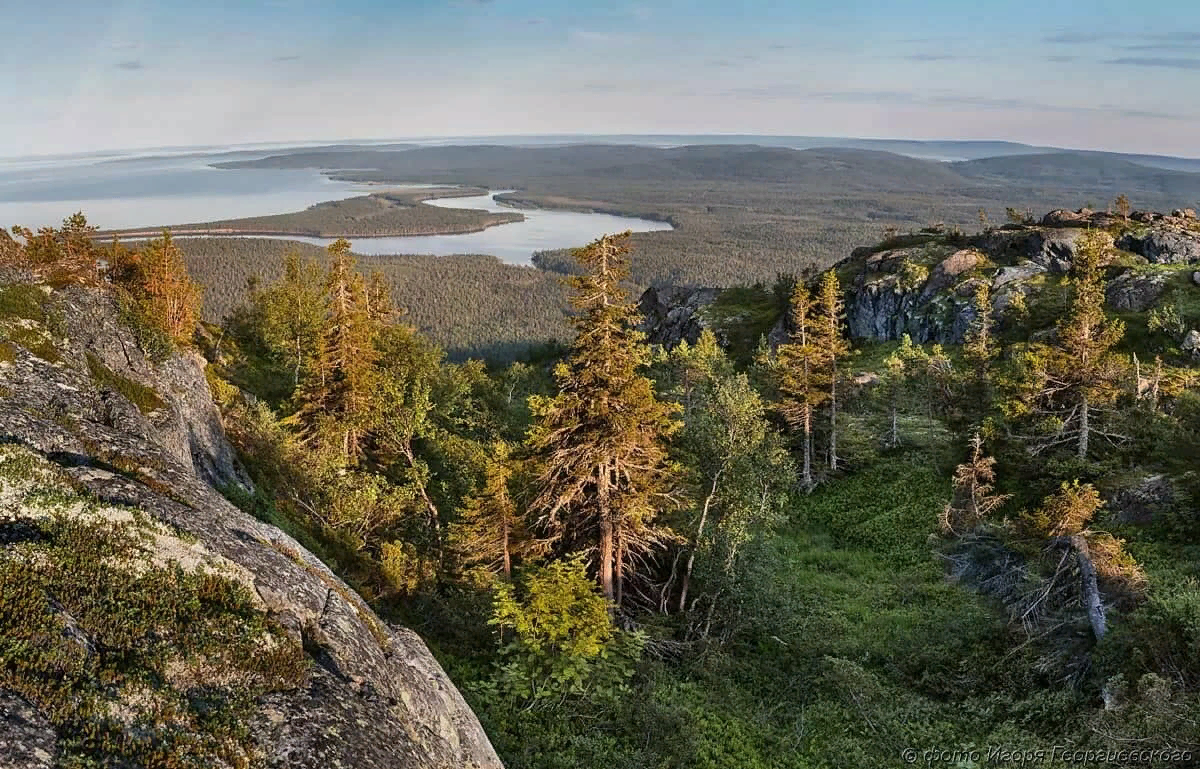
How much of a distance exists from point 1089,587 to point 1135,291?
148ft

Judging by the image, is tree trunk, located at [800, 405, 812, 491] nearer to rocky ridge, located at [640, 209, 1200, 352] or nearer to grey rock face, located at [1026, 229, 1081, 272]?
rocky ridge, located at [640, 209, 1200, 352]

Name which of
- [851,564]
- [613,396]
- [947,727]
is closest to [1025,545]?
[947,727]

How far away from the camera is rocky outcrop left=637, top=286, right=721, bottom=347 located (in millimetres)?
81062

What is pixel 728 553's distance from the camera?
2055 cm

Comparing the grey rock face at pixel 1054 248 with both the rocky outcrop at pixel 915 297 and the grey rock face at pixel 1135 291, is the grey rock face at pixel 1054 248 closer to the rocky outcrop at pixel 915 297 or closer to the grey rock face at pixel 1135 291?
the rocky outcrop at pixel 915 297

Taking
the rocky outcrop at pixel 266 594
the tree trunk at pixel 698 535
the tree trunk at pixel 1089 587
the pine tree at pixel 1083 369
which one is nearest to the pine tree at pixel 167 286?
the rocky outcrop at pixel 266 594

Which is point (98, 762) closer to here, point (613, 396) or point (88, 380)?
point (88, 380)

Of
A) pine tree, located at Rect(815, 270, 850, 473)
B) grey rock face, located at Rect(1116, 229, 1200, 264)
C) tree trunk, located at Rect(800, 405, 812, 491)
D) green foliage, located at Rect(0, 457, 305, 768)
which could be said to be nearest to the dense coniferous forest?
tree trunk, located at Rect(800, 405, 812, 491)

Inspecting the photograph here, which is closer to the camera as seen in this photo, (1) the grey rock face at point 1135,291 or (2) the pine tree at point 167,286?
(2) the pine tree at point 167,286

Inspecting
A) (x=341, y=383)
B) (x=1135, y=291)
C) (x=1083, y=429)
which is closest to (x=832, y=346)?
(x=1083, y=429)

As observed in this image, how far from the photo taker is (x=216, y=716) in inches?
260

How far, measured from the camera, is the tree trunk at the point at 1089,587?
1550 centimetres

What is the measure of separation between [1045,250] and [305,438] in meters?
63.1

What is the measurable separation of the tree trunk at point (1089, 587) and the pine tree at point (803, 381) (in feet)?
75.7
